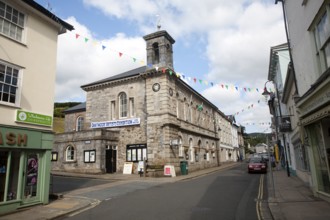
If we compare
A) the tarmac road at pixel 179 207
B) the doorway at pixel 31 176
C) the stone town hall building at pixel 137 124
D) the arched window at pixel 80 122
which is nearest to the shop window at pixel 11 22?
the doorway at pixel 31 176

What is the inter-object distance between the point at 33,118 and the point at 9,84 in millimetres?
1585

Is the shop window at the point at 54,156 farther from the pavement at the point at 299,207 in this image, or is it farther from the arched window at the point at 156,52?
the pavement at the point at 299,207

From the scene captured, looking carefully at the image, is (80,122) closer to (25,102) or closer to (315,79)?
(25,102)

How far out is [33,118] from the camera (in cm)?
1037

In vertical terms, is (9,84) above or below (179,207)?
above

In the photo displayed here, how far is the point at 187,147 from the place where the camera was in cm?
2794

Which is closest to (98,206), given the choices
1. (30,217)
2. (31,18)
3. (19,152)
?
(30,217)

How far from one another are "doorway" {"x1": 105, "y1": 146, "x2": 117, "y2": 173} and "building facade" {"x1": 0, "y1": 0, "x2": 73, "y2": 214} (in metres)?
14.0

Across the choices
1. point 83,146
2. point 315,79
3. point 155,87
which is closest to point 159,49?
point 155,87

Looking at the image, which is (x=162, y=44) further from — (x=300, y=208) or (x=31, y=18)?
(x=300, y=208)

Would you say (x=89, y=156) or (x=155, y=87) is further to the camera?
(x=155, y=87)

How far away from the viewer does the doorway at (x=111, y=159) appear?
24.6 meters

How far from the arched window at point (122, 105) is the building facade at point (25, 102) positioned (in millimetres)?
14971

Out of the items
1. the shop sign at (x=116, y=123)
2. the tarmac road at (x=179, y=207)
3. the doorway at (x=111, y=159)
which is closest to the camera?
the tarmac road at (x=179, y=207)
